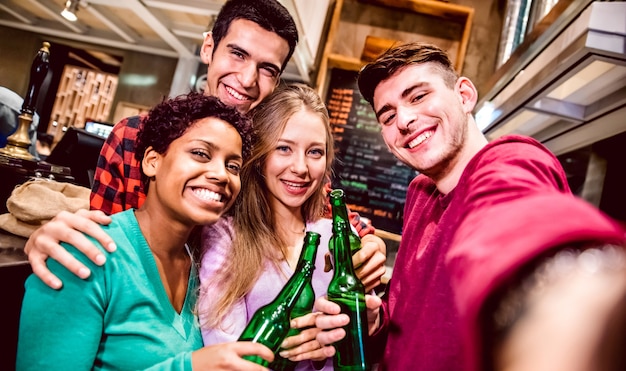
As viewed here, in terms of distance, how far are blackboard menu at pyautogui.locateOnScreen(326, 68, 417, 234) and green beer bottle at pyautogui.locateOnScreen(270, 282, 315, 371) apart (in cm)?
249

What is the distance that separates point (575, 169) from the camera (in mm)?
2131

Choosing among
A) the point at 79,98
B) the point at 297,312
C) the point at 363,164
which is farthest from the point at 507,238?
the point at 79,98

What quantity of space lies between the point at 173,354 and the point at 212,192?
0.42m

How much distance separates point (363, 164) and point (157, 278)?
9.83 ft

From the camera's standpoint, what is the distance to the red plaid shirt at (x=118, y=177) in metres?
1.46

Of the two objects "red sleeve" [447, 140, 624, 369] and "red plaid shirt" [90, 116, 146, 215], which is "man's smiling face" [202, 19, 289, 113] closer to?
"red plaid shirt" [90, 116, 146, 215]

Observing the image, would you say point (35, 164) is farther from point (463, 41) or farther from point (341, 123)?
point (463, 41)

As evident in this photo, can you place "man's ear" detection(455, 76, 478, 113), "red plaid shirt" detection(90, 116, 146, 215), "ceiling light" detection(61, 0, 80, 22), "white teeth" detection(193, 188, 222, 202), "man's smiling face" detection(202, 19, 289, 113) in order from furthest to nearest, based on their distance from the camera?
"ceiling light" detection(61, 0, 80, 22) < "man's smiling face" detection(202, 19, 289, 113) < "red plaid shirt" detection(90, 116, 146, 215) < "man's ear" detection(455, 76, 478, 113) < "white teeth" detection(193, 188, 222, 202)

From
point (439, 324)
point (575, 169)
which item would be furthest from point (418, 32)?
point (439, 324)

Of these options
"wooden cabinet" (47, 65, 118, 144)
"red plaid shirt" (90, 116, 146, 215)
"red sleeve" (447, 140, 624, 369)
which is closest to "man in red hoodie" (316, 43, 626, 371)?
"red sleeve" (447, 140, 624, 369)

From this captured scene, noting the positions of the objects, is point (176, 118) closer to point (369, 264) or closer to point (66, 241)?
point (66, 241)

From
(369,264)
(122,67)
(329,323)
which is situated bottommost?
(329,323)

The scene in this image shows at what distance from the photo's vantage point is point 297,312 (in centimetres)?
107

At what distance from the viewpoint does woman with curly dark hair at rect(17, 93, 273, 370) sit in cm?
76
